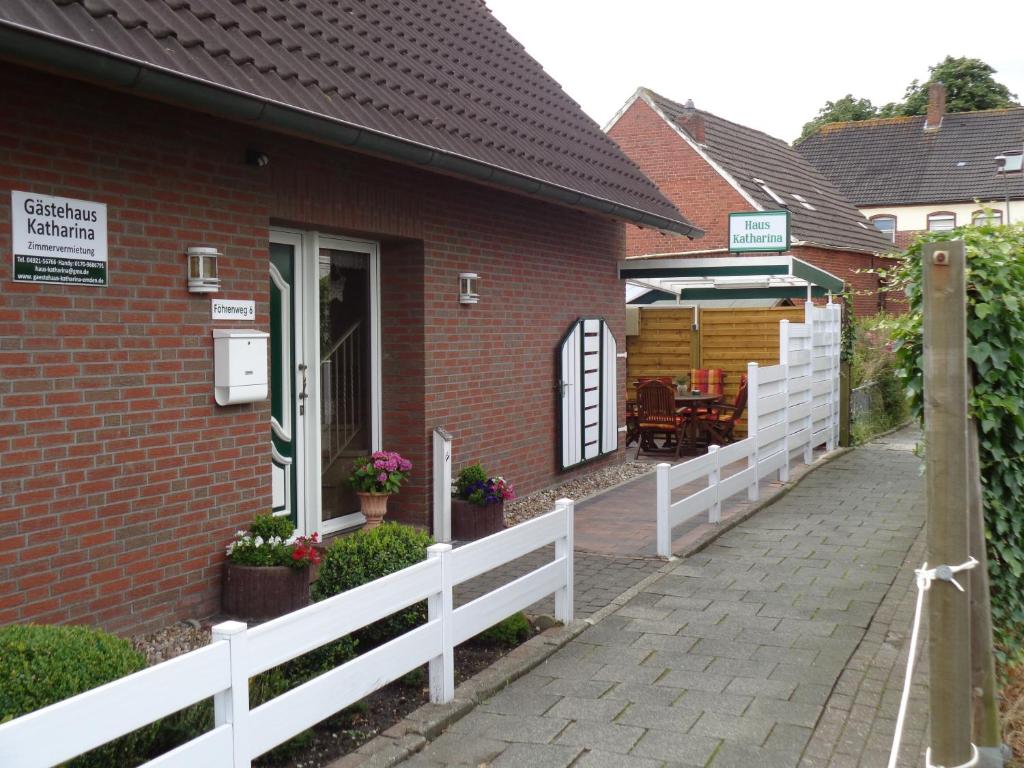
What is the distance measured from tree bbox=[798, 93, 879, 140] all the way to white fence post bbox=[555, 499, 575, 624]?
6741 cm

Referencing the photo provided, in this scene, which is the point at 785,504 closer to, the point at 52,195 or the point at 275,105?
the point at 275,105

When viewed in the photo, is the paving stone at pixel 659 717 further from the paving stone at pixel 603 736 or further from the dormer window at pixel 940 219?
the dormer window at pixel 940 219

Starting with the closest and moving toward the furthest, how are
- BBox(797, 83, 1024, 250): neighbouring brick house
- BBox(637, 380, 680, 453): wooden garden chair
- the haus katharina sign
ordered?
the haus katharina sign, BBox(637, 380, 680, 453): wooden garden chair, BBox(797, 83, 1024, 250): neighbouring brick house

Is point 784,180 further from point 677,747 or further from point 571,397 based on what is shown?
point 677,747

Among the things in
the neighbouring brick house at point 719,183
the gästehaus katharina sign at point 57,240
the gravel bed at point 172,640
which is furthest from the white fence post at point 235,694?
the neighbouring brick house at point 719,183

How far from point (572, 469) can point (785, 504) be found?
238 cm

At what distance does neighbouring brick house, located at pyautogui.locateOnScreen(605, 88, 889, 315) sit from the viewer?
2584 cm

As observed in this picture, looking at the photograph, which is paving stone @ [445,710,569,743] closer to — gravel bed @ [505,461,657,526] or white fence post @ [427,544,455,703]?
white fence post @ [427,544,455,703]

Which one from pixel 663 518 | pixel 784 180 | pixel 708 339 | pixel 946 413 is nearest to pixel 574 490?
pixel 663 518

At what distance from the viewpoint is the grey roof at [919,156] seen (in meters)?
42.3

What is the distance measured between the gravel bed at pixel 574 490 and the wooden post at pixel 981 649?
5.59 meters

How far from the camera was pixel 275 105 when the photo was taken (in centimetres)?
599

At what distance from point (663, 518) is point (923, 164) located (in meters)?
40.7

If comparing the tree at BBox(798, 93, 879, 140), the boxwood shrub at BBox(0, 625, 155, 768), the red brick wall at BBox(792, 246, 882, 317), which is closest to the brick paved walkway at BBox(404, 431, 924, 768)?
the boxwood shrub at BBox(0, 625, 155, 768)
